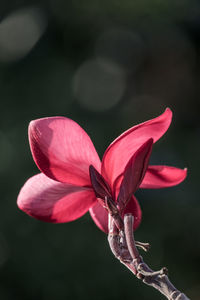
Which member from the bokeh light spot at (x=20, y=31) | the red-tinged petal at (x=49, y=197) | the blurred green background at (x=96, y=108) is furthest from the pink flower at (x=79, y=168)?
the bokeh light spot at (x=20, y=31)

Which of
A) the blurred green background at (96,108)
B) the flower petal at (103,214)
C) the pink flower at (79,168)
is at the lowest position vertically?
the blurred green background at (96,108)

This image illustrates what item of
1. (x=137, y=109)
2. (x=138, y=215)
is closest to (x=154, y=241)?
(x=137, y=109)

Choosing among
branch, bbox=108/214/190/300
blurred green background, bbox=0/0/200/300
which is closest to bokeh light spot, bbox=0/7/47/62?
blurred green background, bbox=0/0/200/300

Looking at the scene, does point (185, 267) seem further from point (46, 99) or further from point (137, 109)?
point (46, 99)

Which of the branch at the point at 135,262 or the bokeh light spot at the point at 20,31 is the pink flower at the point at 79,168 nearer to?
the branch at the point at 135,262

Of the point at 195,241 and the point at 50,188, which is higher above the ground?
the point at 50,188

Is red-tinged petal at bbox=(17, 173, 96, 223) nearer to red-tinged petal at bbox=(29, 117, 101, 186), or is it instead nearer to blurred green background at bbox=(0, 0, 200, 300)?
red-tinged petal at bbox=(29, 117, 101, 186)
